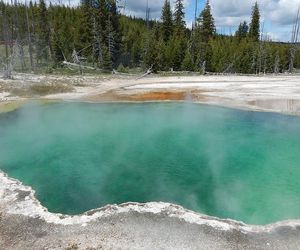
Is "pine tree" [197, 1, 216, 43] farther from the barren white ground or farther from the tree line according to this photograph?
the barren white ground

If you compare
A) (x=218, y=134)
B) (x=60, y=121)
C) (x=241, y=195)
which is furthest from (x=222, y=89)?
(x=241, y=195)

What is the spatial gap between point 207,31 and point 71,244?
50.8 m

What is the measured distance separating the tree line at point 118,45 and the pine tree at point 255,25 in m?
1.65

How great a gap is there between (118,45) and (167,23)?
1092 cm

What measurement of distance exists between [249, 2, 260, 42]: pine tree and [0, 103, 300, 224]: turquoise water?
4568 centimetres

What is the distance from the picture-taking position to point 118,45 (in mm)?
48844

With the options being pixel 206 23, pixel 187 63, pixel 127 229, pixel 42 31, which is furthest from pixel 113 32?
pixel 127 229

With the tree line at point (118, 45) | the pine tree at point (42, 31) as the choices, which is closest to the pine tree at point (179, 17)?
the tree line at point (118, 45)

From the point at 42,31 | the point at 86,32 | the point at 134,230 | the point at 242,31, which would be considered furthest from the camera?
the point at 242,31

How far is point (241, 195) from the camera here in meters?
10.5

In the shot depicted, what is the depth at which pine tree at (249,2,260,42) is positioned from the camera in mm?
62275

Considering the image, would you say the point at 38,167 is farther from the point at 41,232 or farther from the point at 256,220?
the point at 256,220

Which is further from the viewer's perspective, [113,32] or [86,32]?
[86,32]

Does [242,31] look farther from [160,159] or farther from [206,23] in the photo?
[160,159]
